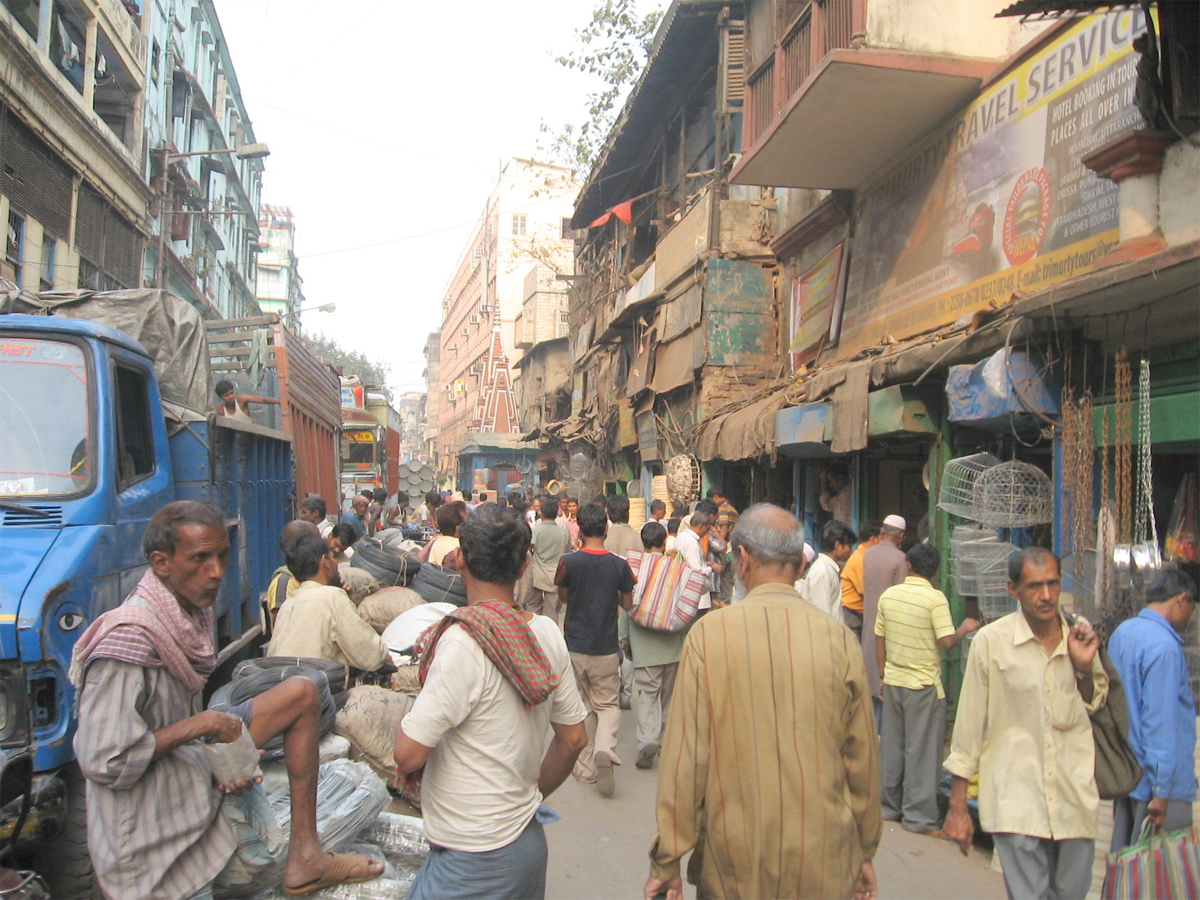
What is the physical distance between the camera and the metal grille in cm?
1278

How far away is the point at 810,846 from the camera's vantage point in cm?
242

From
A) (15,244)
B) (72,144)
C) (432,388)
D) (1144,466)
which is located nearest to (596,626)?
(1144,466)

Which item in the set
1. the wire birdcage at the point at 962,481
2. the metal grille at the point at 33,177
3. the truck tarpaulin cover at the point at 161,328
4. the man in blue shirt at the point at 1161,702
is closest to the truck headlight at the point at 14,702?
the truck tarpaulin cover at the point at 161,328

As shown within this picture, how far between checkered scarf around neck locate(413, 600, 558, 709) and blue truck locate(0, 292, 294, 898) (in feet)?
6.39

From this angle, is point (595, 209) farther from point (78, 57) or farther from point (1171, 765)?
point (1171, 765)

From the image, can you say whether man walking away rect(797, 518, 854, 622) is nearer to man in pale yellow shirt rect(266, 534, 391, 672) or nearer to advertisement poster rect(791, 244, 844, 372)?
man in pale yellow shirt rect(266, 534, 391, 672)

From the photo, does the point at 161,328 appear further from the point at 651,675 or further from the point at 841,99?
the point at 841,99

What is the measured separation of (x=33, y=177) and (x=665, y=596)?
12787 millimetres

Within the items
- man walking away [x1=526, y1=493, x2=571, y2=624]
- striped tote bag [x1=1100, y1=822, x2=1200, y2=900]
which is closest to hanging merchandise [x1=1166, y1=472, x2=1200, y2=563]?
striped tote bag [x1=1100, y1=822, x2=1200, y2=900]

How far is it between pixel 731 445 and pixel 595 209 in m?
12.9

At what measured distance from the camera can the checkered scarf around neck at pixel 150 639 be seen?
8.41 ft

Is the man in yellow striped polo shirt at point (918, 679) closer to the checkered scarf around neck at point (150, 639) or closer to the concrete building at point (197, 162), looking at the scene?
the checkered scarf around neck at point (150, 639)

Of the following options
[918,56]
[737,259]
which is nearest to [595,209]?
[737,259]

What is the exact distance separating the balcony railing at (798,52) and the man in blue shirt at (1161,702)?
18.7 feet
